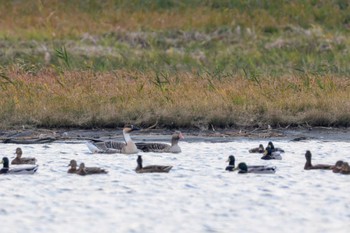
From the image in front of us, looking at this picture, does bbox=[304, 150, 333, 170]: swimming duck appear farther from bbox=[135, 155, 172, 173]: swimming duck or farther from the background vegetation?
the background vegetation

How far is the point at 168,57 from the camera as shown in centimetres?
2898

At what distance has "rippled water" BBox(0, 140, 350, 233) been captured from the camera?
10.4m

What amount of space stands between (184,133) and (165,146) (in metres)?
2.19

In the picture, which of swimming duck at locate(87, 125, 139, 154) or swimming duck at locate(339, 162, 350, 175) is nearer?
swimming duck at locate(339, 162, 350, 175)

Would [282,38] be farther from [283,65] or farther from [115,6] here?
[115,6]

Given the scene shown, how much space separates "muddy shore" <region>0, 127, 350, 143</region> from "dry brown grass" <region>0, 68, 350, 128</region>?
213 millimetres

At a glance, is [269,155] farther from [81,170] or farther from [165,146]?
[81,170]

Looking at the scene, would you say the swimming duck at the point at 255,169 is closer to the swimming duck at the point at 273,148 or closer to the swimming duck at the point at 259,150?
the swimming duck at the point at 273,148

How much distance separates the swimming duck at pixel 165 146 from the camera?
15211 mm

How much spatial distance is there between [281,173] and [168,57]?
51.5ft

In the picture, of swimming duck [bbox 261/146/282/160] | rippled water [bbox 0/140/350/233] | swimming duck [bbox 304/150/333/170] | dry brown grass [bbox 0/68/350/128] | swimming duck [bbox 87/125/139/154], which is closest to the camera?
rippled water [bbox 0/140/350/233]

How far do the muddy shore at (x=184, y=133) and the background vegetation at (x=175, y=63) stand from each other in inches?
9.3

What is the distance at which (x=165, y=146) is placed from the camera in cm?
1529

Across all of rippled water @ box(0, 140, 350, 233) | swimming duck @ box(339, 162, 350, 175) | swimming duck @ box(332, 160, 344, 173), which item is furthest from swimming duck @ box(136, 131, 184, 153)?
swimming duck @ box(339, 162, 350, 175)
